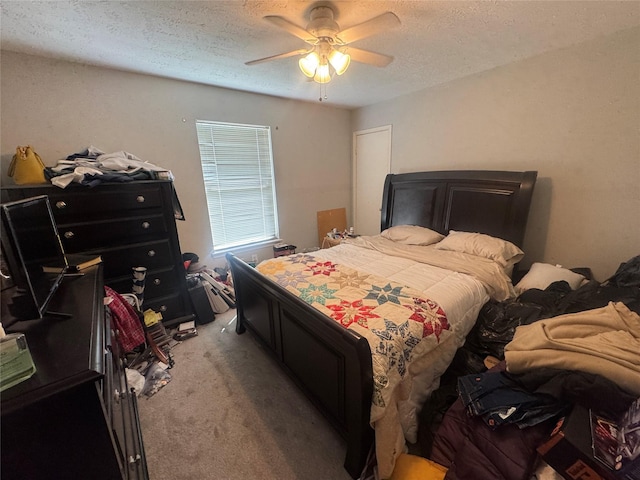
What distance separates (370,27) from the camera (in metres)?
1.47

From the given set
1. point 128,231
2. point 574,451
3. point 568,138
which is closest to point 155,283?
point 128,231

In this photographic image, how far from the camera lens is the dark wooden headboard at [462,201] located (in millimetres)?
2439

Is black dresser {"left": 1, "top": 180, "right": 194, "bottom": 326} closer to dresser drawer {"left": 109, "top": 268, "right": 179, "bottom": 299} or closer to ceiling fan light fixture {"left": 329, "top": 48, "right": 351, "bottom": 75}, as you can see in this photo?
dresser drawer {"left": 109, "top": 268, "right": 179, "bottom": 299}

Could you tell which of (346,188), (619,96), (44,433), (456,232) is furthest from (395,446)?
(346,188)

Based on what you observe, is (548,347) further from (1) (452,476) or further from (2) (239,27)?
(2) (239,27)

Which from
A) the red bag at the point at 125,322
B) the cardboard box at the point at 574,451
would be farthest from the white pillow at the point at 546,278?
the red bag at the point at 125,322

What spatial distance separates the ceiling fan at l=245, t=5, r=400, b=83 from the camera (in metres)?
1.45

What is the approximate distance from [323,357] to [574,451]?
997 millimetres

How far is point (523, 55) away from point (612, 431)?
2.79 m

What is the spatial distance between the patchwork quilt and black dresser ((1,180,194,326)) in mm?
1016

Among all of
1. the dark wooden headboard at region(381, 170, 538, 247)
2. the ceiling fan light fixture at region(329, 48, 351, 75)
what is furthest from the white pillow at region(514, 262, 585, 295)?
the ceiling fan light fixture at region(329, 48, 351, 75)

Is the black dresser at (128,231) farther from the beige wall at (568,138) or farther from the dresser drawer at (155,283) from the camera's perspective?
the beige wall at (568,138)

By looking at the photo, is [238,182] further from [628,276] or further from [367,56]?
[628,276]

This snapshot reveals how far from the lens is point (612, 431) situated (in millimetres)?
882
